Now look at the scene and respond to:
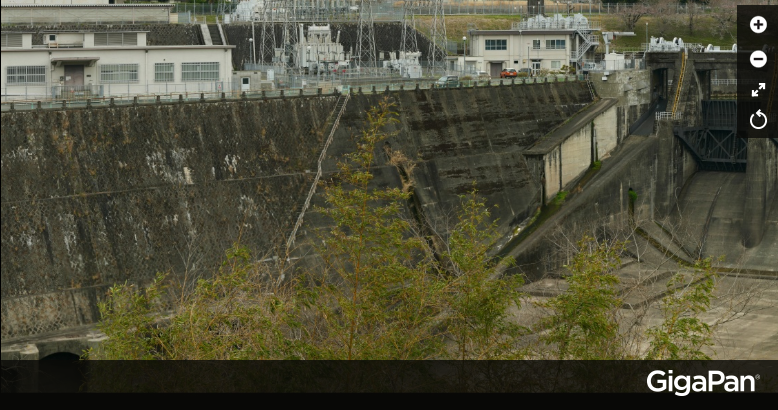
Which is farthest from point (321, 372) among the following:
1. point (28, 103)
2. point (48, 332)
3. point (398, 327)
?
point (28, 103)

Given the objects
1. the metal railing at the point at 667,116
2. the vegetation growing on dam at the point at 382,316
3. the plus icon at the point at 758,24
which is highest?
the plus icon at the point at 758,24

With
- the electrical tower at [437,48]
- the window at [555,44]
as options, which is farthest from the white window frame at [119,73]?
the window at [555,44]

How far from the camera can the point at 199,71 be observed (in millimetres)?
60469

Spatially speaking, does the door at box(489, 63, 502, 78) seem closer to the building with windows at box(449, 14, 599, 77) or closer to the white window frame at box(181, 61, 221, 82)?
the building with windows at box(449, 14, 599, 77)

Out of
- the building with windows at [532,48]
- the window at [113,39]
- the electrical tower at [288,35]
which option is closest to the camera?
the window at [113,39]

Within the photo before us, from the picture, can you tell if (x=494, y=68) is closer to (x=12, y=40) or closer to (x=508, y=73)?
(x=508, y=73)

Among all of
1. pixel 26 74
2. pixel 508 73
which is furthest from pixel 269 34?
pixel 26 74

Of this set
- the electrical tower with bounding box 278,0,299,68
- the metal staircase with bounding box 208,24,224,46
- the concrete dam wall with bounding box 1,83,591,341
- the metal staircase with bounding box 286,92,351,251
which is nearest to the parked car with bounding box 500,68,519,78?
the electrical tower with bounding box 278,0,299,68

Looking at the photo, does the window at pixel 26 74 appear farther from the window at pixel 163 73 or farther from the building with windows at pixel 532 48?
the building with windows at pixel 532 48

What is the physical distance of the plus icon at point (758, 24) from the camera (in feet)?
301

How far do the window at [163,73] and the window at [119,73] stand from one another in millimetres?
992

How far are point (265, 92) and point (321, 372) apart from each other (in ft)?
104

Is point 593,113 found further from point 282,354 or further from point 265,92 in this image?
point 282,354

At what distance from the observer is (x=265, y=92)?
57.4 metres
